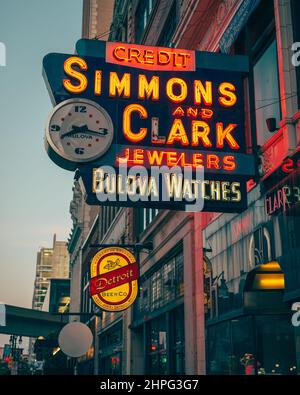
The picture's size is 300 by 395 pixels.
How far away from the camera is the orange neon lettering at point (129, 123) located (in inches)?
540

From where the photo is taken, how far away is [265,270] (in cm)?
1227

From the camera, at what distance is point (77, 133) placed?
520 inches

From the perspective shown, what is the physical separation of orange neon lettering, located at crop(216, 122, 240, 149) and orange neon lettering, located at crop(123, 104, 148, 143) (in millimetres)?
1779

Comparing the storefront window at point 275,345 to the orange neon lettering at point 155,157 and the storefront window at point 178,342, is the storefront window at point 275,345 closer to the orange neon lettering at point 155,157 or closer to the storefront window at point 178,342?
the orange neon lettering at point 155,157

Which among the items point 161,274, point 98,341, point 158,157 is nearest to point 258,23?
point 158,157

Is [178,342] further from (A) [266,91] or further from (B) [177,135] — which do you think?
(A) [266,91]

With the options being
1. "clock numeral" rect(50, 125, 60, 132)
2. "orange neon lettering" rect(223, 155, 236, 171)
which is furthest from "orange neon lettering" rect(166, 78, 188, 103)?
"clock numeral" rect(50, 125, 60, 132)

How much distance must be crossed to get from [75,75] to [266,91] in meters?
4.60

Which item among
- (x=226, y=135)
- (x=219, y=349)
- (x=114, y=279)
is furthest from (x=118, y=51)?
(x=114, y=279)

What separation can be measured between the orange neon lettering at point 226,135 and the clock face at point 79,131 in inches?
102

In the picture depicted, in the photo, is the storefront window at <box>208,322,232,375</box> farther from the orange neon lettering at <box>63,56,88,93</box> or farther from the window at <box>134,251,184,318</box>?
the orange neon lettering at <box>63,56,88,93</box>

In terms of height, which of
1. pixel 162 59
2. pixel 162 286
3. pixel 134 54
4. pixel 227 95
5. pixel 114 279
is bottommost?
pixel 162 286

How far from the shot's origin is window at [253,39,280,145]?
12898 mm

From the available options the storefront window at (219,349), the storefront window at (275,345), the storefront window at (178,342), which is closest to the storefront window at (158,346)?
the storefront window at (178,342)
